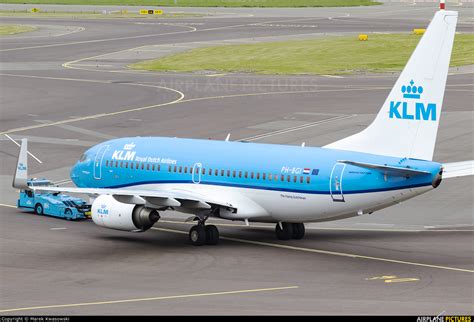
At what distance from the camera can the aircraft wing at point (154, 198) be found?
48719mm

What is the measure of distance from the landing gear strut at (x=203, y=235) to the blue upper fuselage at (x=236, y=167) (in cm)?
220

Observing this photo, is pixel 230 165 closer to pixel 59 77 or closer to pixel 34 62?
pixel 59 77

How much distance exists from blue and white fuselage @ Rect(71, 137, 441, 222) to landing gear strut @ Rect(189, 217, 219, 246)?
0.98 metres

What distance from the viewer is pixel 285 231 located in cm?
5112

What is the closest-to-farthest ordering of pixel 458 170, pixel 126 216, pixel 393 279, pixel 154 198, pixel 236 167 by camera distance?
pixel 393 279, pixel 458 170, pixel 154 198, pixel 126 216, pixel 236 167

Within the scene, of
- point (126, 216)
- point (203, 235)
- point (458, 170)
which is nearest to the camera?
point (458, 170)

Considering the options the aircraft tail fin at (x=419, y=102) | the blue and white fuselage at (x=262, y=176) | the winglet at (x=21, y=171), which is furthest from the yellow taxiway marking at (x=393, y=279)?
the winglet at (x=21, y=171)

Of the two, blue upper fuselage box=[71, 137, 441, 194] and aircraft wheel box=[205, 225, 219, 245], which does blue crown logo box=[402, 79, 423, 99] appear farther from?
aircraft wheel box=[205, 225, 219, 245]

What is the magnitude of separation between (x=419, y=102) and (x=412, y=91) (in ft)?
1.86

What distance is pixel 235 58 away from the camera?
449 feet

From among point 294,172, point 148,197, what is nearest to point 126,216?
point 148,197

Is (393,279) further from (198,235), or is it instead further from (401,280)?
(198,235)

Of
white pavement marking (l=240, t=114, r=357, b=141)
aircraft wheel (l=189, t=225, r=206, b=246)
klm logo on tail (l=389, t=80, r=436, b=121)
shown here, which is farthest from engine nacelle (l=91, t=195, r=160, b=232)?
white pavement marking (l=240, t=114, r=357, b=141)

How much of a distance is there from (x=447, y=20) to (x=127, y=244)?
17.3m
